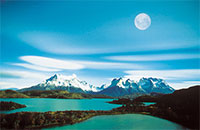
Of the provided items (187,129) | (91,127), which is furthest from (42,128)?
(187,129)

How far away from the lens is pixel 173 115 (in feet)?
237

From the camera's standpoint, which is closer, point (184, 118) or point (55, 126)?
point (55, 126)

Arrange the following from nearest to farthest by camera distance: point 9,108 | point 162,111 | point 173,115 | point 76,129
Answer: point 76,129 < point 173,115 < point 162,111 < point 9,108

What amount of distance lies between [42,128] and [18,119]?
1262cm

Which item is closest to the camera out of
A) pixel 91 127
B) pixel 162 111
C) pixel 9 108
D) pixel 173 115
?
pixel 91 127

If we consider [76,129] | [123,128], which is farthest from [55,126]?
[123,128]

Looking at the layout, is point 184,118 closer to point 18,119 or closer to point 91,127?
point 91,127

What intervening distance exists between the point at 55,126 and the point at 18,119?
16098mm

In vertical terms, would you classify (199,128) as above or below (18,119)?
below

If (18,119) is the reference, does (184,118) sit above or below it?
below

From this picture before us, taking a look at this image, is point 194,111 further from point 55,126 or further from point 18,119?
point 18,119

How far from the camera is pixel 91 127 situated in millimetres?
55656

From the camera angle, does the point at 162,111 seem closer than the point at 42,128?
No

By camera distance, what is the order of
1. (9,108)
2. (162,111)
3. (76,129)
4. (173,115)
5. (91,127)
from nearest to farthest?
(76,129), (91,127), (173,115), (162,111), (9,108)
